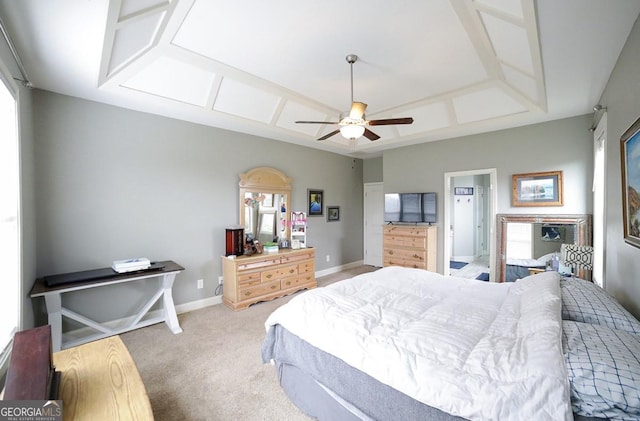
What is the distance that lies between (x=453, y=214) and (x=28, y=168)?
754 cm

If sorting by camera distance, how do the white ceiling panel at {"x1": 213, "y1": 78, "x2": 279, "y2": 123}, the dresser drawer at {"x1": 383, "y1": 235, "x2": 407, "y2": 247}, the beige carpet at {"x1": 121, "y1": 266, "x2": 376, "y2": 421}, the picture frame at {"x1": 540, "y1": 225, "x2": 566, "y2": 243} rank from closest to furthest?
the beige carpet at {"x1": 121, "y1": 266, "x2": 376, "y2": 421} < the white ceiling panel at {"x1": 213, "y1": 78, "x2": 279, "y2": 123} < the picture frame at {"x1": 540, "y1": 225, "x2": 566, "y2": 243} < the dresser drawer at {"x1": 383, "y1": 235, "x2": 407, "y2": 247}

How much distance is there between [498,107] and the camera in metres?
3.62

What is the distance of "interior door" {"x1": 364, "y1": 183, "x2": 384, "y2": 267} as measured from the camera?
632 centimetres

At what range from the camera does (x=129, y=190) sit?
325cm

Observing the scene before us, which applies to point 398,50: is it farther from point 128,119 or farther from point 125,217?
point 125,217

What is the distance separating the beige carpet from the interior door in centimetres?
354

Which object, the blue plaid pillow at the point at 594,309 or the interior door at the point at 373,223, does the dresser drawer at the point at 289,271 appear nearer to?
the interior door at the point at 373,223

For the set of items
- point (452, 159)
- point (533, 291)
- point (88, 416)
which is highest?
point (452, 159)

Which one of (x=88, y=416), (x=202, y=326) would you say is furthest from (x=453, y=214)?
(x=88, y=416)

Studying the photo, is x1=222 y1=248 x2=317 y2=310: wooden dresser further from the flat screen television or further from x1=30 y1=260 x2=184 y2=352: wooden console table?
the flat screen television

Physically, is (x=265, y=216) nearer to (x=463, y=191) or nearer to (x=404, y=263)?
(x=404, y=263)

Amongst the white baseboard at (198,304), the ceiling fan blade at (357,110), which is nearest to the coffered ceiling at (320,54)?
the ceiling fan blade at (357,110)

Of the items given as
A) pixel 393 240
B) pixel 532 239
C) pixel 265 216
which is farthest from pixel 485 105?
pixel 265 216

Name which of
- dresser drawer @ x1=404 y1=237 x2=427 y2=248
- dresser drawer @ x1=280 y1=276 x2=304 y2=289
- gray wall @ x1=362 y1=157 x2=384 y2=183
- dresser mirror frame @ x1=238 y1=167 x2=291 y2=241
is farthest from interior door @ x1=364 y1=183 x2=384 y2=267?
dresser drawer @ x1=280 y1=276 x2=304 y2=289
